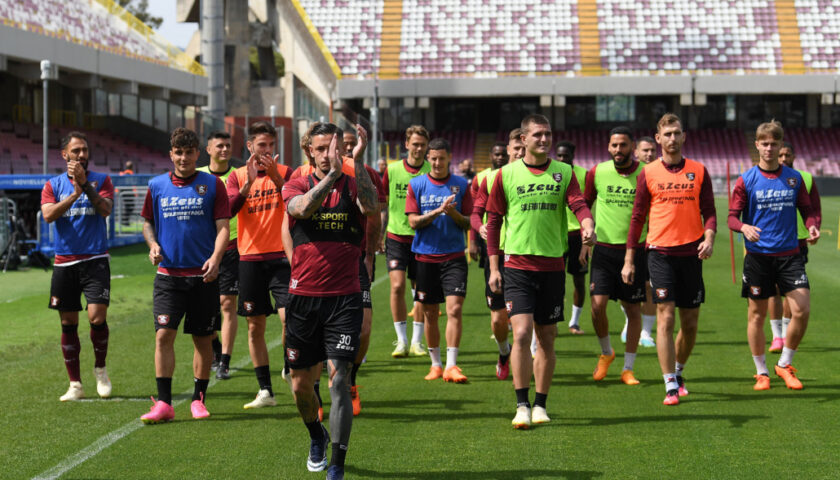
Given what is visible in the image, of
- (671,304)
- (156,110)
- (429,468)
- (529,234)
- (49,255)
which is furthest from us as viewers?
(156,110)

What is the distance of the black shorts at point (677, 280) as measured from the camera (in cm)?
773

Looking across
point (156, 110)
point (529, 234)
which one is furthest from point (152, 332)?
point (156, 110)

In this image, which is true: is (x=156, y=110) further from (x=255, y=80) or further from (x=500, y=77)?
(x=500, y=77)

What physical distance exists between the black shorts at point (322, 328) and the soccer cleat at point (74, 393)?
114 inches

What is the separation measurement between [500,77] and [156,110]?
16.9 m

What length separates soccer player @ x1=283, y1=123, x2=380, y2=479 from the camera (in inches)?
224

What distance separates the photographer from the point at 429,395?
319 inches

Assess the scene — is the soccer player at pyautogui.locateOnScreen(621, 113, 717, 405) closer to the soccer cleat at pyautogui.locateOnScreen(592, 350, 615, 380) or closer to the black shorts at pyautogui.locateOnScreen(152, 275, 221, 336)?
the soccer cleat at pyautogui.locateOnScreen(592, 350, 615, 380)

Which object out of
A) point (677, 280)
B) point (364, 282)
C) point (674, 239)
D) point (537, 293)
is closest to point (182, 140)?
point (364, 282)

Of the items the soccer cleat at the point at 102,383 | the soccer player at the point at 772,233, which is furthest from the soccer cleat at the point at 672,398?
the soccer cleat at the point at 102,383

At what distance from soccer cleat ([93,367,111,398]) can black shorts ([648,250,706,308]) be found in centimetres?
432

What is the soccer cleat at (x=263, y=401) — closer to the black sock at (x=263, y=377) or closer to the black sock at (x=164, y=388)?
the black sock at (x=263, y=377)

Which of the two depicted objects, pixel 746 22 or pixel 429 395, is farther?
pixel 746 22

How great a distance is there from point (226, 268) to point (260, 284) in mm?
819
